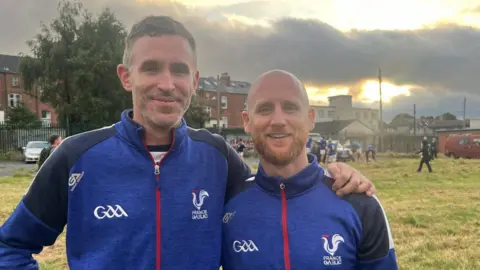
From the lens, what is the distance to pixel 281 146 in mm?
2324

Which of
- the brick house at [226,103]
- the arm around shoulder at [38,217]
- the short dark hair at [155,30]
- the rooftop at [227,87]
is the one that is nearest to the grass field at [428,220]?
the arm around shoulder at [38,217]

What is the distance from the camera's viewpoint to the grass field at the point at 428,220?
6.06 meters

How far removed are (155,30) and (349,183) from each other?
1.40 meters

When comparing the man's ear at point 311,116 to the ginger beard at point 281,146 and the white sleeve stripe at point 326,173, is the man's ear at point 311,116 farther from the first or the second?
the white sleeve stripe at point 326,173

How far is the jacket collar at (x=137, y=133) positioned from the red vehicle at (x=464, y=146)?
37.3 metres

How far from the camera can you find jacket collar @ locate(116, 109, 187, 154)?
229 centimetres

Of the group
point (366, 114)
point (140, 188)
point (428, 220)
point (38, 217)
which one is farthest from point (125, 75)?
point (366, 114)

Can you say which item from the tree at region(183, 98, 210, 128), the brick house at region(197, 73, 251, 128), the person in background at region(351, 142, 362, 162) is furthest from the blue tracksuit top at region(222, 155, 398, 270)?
the brick house at region(197, 73, 251, 128)

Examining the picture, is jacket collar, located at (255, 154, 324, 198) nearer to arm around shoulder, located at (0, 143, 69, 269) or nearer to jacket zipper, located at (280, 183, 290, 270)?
jacket zipper, located at (280, 183, 290, 270)

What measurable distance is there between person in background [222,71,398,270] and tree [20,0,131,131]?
3228 centimetres

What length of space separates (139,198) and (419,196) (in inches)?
461

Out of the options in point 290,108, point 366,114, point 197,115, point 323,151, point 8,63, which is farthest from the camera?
point 366,114

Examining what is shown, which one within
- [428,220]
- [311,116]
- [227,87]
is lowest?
[428,220]

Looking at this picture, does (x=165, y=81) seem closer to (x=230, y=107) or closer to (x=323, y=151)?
(x=323, y=151)
